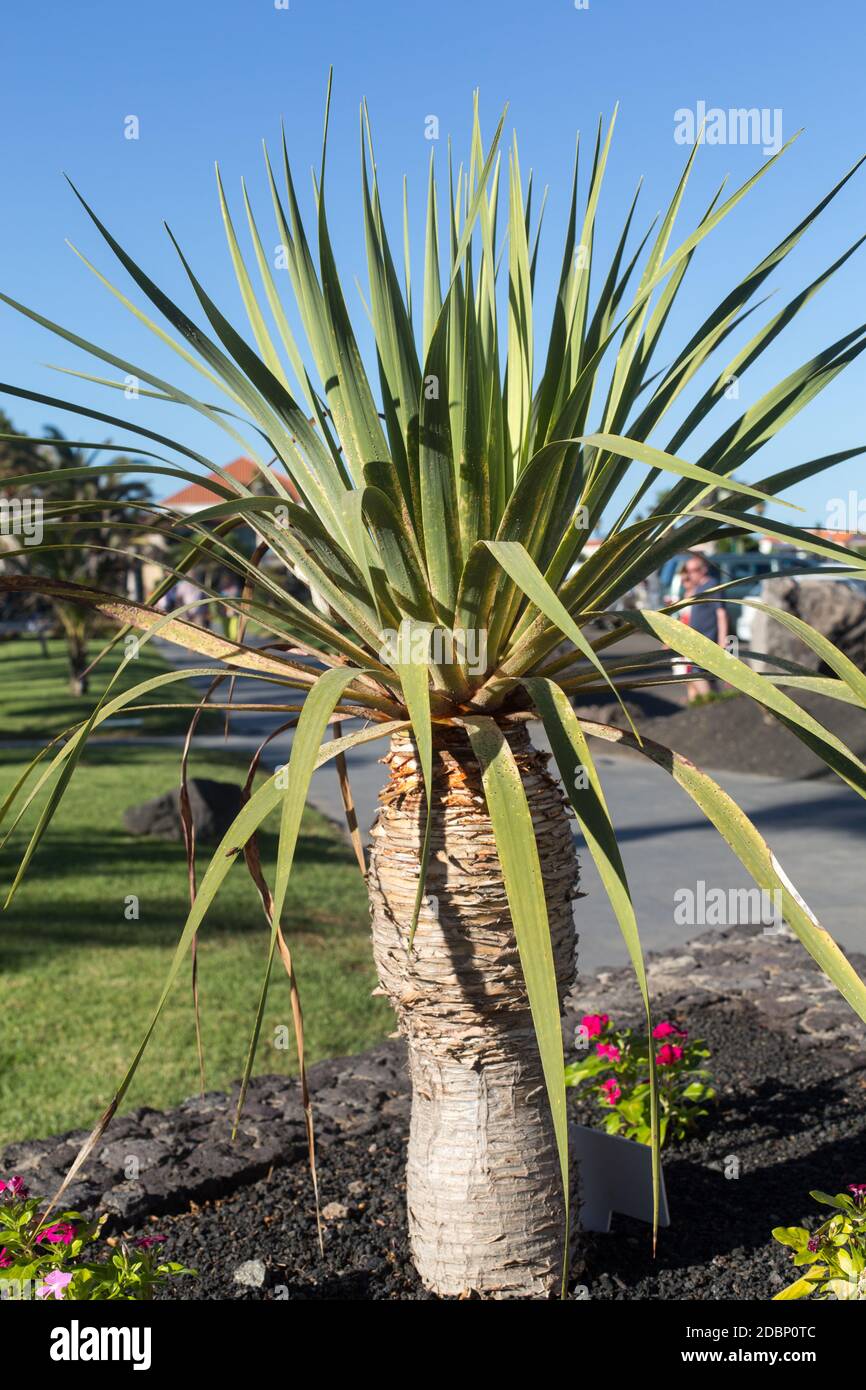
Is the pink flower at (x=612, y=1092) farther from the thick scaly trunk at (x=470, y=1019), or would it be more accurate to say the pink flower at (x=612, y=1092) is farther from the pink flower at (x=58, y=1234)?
the pink flower at (x=58, y=1234)

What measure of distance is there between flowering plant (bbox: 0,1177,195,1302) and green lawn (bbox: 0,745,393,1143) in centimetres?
202

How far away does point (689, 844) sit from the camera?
8.55 meters

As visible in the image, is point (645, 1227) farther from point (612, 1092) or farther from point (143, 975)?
point (143, 975)

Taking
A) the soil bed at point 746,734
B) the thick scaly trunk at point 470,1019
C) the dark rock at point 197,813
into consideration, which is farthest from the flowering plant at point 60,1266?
the soil bed at point 746,734

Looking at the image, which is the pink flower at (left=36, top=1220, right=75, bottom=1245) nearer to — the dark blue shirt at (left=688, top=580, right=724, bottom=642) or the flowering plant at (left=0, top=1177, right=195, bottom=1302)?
the flowering plant at (left=0, top=1177, right=195, bottom=1302)

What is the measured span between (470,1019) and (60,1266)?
2.95ft

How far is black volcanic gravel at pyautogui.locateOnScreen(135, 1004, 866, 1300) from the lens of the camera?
104 inches

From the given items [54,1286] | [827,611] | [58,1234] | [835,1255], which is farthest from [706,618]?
[54,1286]

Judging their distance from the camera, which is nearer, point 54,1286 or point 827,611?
point 54,1286

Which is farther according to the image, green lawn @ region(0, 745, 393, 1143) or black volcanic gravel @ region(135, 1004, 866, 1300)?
green lawn @ region(0, 745, 393, 1143)

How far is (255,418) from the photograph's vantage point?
250cm

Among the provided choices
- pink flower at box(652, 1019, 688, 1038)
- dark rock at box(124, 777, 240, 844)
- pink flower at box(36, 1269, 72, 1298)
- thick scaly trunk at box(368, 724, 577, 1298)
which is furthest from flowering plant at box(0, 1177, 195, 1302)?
dark rock at box(124, 777, 240, 844)

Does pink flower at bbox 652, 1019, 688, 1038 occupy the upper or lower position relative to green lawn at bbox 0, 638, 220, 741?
lower

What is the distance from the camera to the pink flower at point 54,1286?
2014mm
